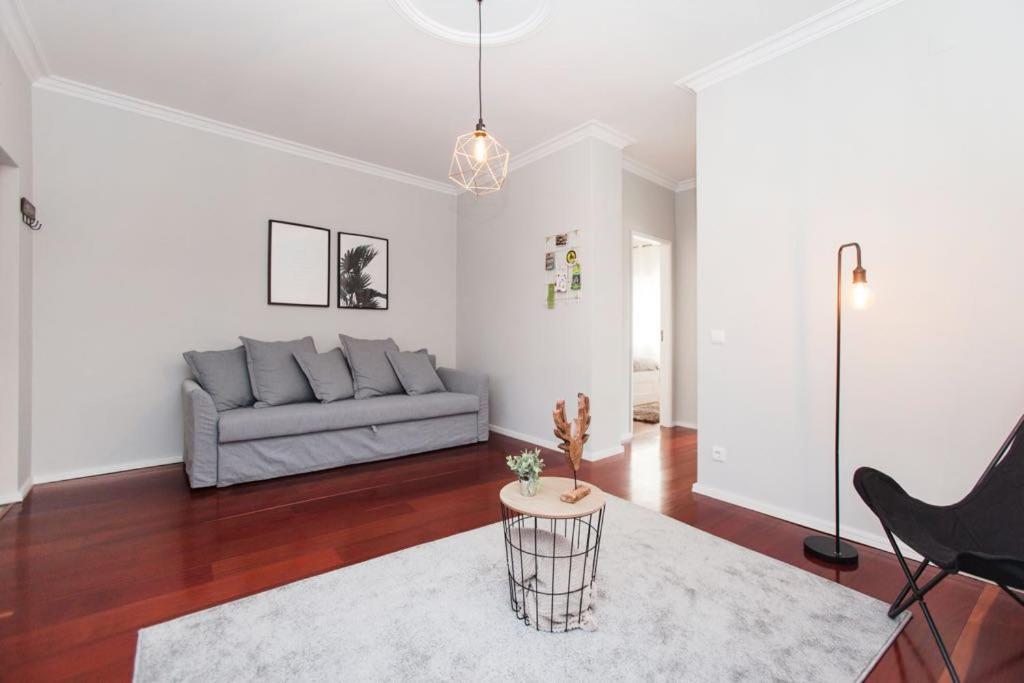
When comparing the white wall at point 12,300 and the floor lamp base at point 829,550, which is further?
the white wall at point 12,300

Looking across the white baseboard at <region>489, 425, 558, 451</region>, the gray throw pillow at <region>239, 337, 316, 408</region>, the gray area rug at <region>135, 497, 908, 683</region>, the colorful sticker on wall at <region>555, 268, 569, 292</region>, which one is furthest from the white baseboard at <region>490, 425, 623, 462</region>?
the gray throw pillow at <region>239, 337, 316, 408</region>

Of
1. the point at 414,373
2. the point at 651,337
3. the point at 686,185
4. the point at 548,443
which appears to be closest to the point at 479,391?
the point at 414,373

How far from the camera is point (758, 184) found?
2.91 metres

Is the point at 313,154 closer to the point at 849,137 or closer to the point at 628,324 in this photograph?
the point at 628,324

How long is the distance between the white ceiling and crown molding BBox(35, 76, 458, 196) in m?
0.11

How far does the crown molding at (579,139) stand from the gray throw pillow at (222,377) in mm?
3166

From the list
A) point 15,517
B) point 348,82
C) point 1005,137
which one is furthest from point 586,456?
point 15,517

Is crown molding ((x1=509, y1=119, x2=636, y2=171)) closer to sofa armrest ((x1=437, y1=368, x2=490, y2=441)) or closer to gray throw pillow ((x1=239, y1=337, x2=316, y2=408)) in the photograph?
sofa armrest ((x1=437, y1=368, x2=490, y2=441))

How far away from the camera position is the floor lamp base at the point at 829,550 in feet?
7.35

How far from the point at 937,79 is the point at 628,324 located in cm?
289

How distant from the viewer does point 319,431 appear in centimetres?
368

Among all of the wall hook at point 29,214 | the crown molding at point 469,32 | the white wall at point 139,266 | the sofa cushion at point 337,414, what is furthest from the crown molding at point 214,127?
the sofa cushion at point 337,414

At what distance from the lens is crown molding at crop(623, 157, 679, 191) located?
189 inches

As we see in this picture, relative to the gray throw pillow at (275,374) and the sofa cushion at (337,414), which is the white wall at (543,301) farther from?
the gray throw pillow at (275,374)
